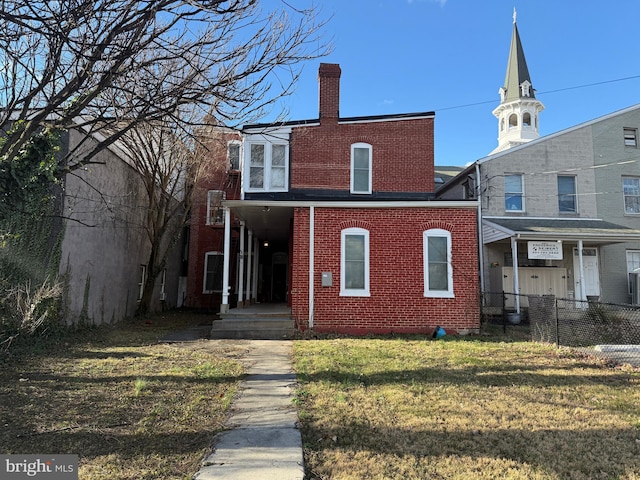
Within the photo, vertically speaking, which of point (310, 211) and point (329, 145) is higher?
point (329, 145)

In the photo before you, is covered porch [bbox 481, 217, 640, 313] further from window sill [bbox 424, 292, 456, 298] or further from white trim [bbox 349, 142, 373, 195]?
white trim [bbox 349, 142, 373, 195]

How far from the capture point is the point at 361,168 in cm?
1352

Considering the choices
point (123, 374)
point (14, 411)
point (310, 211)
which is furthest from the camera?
→ point (310, 211)

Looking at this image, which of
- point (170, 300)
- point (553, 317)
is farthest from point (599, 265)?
point (170, 300)

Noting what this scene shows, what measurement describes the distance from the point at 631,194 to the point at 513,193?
492 centimetres

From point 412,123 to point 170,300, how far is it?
13123mm

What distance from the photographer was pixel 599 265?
16.4 metres

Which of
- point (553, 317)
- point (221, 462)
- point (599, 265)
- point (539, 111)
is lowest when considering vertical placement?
point (221, 462)

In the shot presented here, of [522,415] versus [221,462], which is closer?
[221,462]

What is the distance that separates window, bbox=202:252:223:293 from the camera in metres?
20.4

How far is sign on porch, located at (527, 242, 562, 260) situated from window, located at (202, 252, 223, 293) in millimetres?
13271

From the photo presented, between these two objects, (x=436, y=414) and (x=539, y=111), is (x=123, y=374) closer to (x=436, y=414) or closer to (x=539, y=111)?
(x=436, y=414)

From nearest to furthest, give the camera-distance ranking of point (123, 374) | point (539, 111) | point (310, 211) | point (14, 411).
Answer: point (14, 411) → point (123, 374) → point (310, 211) → point (539, 111)

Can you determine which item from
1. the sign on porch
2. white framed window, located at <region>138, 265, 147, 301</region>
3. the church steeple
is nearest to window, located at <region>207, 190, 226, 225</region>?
white framed window, located at <region>138, 265, 147, 301</region>
